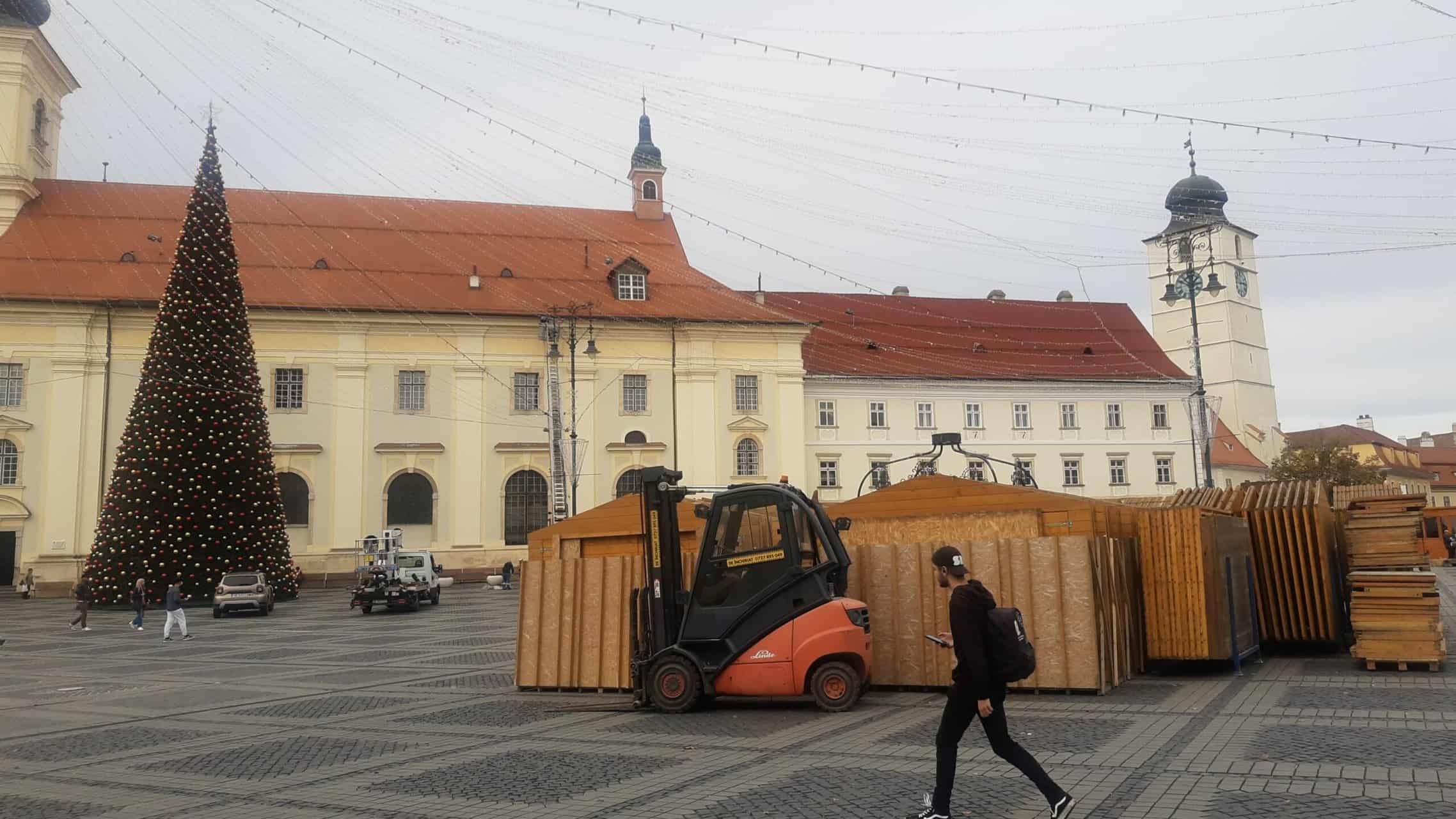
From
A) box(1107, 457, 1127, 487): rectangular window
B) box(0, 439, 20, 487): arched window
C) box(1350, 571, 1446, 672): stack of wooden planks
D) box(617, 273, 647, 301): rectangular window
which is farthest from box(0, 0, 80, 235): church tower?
box(1107, 457, 1127, 487): rectangular window

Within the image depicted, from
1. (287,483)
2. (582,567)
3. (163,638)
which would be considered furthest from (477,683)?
(287,483)

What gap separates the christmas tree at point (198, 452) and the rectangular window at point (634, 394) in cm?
1619

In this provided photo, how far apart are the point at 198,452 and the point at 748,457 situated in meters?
22.8

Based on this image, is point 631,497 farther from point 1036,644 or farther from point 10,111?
point 10,111

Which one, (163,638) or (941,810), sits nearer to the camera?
(941,810)

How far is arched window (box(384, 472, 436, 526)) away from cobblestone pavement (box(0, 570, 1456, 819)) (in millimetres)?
29532

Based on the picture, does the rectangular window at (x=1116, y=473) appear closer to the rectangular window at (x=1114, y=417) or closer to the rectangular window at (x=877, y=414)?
the rectangular window at (x=1114, y=417)

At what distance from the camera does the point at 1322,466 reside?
2322 inches

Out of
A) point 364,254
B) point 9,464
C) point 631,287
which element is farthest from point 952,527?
point 9,464

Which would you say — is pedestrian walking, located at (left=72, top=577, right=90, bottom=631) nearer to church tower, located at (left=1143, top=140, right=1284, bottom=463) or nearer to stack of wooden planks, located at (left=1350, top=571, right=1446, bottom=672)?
stack of wooden planks, located at (left=1350, top=571, right=1446, bottom=672)

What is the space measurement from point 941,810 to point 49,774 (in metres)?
7.21

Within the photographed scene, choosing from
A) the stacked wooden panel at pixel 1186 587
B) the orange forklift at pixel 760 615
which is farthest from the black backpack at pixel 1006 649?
the stacked wooden panel at pixel 1186 587

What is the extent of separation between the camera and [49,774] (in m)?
9.17

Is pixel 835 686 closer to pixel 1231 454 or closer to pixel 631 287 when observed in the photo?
pixel 631 287
